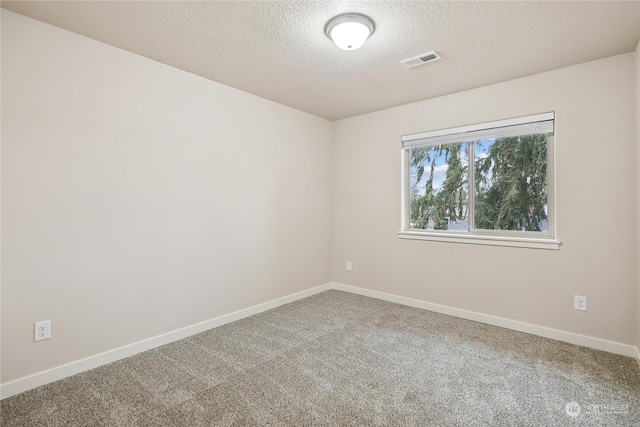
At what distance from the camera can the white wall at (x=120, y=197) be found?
1963mm

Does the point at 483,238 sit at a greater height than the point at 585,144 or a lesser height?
lesser

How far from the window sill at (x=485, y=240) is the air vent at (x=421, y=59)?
5.61 ft

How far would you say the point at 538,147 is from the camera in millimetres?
2939

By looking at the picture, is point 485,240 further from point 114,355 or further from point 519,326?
point 114,355

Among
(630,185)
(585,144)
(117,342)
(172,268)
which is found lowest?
(117,342)

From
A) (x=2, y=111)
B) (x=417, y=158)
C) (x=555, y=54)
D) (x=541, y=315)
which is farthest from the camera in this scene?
(x=417, y=158)

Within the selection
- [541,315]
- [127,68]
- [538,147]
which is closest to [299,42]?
[127,68]

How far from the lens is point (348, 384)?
80.2 inches

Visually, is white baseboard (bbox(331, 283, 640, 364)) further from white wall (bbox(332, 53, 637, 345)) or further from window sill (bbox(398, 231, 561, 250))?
window sill (bbox(398, 231, 561, 250))

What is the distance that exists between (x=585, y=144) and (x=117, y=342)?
3925mm

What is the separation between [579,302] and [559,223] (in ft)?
2.15

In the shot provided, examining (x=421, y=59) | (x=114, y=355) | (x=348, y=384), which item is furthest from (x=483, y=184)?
(x=114, y=355)

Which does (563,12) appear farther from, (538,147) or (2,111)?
(2,111)

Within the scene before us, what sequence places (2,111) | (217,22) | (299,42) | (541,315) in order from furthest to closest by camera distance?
(541,315), (299,42), (217,22), (2,111)
